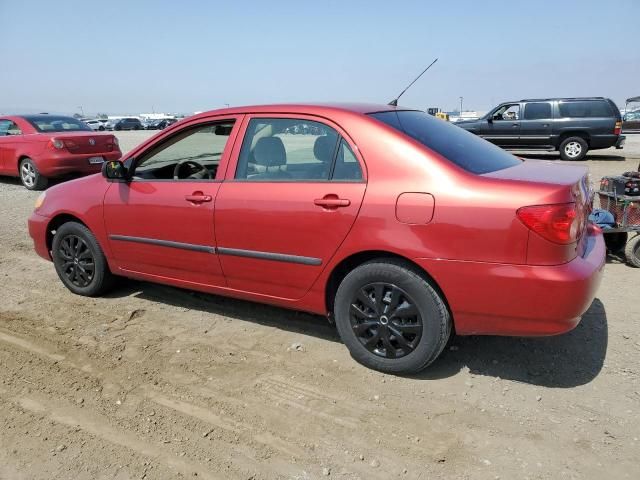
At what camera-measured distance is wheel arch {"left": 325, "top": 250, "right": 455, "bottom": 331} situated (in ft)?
10.1

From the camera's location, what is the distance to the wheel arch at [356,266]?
3.06 metres

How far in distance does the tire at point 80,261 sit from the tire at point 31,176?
255 inches

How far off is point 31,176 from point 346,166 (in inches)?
370

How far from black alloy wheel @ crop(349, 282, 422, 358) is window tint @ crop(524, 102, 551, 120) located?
571 inches

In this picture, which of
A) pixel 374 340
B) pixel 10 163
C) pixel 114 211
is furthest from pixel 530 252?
pixel 10 163

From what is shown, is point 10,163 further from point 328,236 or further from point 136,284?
point 328,236

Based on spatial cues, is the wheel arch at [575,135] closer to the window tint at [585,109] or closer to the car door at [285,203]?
the window tint at [585,109]

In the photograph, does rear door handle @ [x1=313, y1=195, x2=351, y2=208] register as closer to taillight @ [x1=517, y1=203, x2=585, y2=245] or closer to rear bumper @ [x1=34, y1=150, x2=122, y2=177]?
taillight @ [x1=517, y1=203, x2=585, y2=245]

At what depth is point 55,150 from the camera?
10.0m

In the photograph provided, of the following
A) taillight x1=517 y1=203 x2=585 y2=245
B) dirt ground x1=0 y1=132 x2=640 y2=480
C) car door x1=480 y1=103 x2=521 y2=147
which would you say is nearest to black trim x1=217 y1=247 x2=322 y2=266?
dirt ground x1=0 y1=132 x2=640 y2=480

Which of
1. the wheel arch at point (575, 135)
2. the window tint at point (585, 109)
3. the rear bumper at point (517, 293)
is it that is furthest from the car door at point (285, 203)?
the window tint at point (585, 109)

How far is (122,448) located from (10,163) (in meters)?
10.1

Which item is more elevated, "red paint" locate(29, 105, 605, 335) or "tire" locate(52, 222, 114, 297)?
"red paint" locate(29, 105, 605, 335)

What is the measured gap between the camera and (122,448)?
2658mm
